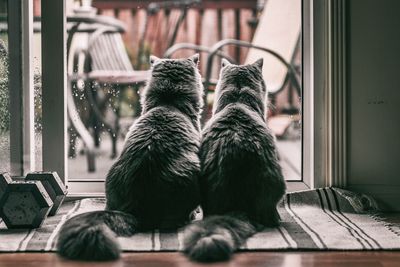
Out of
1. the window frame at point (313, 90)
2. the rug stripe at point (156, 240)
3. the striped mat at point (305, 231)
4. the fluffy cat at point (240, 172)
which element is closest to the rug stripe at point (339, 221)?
the striped mat at point (305, 231)

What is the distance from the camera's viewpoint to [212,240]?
1.85m

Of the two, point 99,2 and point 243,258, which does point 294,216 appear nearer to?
point 243,258

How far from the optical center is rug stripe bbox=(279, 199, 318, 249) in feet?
6.69

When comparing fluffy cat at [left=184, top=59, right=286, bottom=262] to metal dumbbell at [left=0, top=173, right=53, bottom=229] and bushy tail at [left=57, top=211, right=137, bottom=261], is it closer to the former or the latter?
bushy tail at [left=57, top=211, right=137, bottom=261]

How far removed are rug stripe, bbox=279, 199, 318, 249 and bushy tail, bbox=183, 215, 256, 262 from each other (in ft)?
0.66

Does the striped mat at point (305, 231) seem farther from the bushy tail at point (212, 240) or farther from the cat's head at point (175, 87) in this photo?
the cat's head at point (175, 87)

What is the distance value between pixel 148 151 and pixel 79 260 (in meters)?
0.48

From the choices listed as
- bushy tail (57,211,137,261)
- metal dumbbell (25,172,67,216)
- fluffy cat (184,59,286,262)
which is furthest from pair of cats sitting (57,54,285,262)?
metal dumbbell (25,172,67,216)

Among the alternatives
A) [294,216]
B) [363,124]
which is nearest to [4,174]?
[294,216]

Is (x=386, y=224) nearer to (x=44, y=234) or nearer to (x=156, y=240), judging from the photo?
(x=156, y=240)

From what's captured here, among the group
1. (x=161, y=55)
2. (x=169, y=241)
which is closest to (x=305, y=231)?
(x=169, y=241)

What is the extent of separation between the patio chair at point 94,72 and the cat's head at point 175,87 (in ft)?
2.91

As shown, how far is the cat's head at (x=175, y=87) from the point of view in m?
Result: 2.38

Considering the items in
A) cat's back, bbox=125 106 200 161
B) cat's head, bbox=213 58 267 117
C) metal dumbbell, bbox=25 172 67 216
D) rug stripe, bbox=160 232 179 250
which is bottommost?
rug stripe, bbox=160 232 179 250
